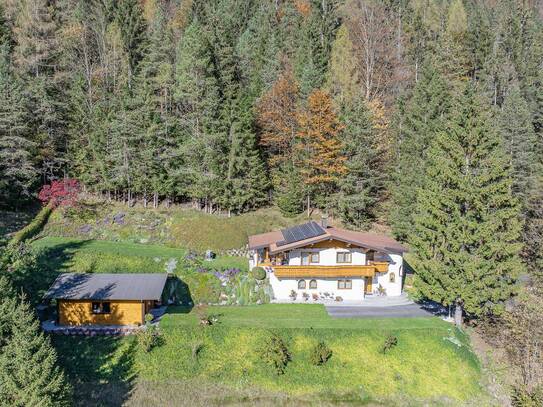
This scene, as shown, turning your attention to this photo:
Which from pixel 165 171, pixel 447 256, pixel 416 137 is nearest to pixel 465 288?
pixel 447 256

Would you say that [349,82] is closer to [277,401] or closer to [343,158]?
[343,158]

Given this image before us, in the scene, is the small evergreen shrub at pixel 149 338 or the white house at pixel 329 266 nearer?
the small evergreen shrub at pixel 149 338

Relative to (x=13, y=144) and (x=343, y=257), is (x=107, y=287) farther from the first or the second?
(x=13, y=144)

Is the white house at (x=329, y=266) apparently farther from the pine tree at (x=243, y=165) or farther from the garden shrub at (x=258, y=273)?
the pine tree at (x=243, y=165)

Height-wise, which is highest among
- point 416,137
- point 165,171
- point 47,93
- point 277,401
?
point 47,93

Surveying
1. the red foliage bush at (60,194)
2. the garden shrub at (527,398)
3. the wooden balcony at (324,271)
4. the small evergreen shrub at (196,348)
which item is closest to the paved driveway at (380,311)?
the wooden balcony at (324,271)

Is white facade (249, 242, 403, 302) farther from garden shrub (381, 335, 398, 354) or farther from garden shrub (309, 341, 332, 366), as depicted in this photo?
garden shrub (309, 341, 332, 366)

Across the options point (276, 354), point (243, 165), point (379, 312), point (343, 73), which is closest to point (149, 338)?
point (276, 354)
